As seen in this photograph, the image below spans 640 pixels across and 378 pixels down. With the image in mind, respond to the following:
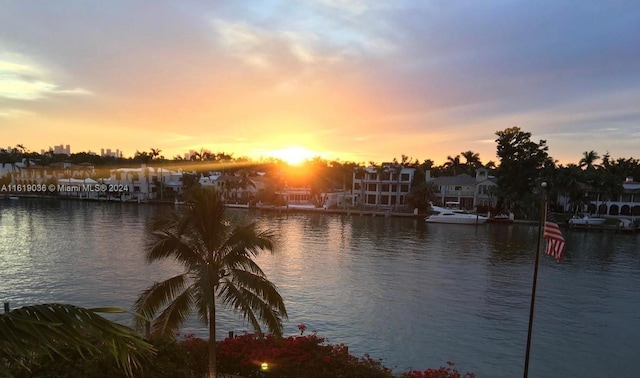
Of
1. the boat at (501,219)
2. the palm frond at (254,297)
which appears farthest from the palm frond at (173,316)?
the boat at (501,219)

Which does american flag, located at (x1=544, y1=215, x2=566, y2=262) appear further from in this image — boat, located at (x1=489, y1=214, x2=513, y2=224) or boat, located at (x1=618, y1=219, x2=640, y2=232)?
boat, located at (x1=618, y1=219, x2=640, y2=232)

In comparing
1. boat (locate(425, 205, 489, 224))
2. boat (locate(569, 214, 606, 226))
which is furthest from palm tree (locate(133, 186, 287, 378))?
boat (locate(569, 214, 606, 226))

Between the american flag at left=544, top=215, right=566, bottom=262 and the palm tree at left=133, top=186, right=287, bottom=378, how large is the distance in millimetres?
10064

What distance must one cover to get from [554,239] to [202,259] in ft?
40.4

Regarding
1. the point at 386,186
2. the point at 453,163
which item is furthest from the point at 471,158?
the point at 386,186

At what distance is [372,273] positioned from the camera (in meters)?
38.2

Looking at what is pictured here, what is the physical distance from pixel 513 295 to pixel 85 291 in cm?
3182

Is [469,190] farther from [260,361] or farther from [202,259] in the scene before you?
[202,259]

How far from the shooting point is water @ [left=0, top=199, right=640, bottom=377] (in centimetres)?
2209

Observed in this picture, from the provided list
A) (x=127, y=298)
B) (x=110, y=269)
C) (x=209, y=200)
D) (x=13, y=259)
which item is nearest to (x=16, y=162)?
(x=13, y=259)

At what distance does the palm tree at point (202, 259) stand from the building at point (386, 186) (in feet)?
A: 279

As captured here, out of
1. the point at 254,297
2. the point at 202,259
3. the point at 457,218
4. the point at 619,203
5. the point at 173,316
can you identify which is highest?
the point at 619,203

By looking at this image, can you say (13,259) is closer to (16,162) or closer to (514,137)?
(514,137)

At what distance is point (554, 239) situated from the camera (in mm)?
15086
